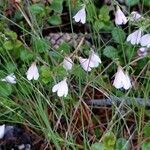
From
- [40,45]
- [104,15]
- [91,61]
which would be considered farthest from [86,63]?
[104,15]

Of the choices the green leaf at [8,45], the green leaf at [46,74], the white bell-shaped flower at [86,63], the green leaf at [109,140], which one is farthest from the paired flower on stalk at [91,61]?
the green leaf at [8,45]

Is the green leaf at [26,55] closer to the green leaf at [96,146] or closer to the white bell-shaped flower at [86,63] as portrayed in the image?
the white bell-shaped flower at [86,63]

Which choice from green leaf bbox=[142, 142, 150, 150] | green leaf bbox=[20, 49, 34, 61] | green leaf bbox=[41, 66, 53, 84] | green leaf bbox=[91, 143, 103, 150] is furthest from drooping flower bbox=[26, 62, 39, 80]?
green leaf bbox=[142, 142, 150, 150]

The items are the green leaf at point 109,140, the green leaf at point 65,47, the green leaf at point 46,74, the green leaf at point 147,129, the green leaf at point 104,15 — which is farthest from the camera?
the green leaf at point 104,15

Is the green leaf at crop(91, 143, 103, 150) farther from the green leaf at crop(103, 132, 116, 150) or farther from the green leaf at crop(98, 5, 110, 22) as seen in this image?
the green leaf at crop(98, 5, 110, 22)

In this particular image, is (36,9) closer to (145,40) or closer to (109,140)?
(145,40)

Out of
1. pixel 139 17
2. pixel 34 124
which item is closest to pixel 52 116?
pixel 34 124
